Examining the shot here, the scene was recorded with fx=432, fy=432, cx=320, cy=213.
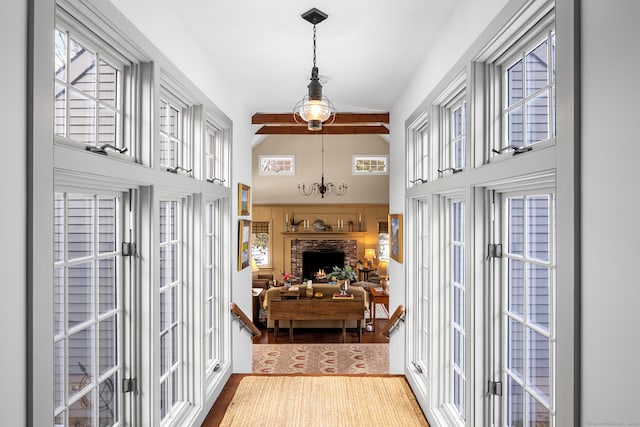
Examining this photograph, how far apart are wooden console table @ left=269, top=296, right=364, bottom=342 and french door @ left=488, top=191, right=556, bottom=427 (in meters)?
5.49

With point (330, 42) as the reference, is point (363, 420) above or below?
below

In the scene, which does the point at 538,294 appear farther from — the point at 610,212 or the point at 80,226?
the point at 80,226

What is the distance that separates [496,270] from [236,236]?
8.23ft

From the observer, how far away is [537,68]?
5.37 feet

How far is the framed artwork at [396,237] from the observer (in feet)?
13.1

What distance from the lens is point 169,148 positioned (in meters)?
2.51

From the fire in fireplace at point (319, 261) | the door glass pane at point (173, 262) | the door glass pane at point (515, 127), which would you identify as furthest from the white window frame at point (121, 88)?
the fire in fireplace at point (319, 261)

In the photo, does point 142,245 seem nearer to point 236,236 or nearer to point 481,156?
point 481,156

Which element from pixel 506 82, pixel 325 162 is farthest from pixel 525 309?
pixel 325 162

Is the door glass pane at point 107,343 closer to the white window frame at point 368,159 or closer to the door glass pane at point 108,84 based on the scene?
the door glass pane at point 108,84

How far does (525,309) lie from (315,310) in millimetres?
5911

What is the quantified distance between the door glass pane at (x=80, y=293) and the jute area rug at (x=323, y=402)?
1.55 m

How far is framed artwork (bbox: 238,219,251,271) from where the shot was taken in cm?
405

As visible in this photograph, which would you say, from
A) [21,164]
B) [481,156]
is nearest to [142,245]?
[21,164]
